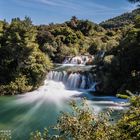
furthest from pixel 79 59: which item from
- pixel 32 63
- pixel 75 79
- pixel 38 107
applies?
pixel 38 107

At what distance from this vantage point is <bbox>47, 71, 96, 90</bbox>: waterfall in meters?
46.6

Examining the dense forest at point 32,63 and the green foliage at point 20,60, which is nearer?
the dense forest at point 32,63

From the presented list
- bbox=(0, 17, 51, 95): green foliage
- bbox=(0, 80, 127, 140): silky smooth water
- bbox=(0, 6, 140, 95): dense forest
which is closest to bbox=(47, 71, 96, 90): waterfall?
bbox=(0, 80, 127, 140): silky smooth water

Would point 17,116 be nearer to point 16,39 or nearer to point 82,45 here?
point 16,39

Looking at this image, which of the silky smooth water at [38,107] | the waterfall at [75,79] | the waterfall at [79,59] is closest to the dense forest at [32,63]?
the silky smooth water at [38,107]

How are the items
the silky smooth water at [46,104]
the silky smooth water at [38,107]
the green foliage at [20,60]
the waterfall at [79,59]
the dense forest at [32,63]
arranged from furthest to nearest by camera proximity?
the waterfall at [79,59]
the green foliage at [20,60]
the dense forest at [32,63]
the silky smooth water at [46,104]
the silky smooth water at [38,107]

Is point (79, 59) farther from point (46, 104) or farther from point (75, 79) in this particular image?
point (46, 104)

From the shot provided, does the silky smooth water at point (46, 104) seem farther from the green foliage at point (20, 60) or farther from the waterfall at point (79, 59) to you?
the waterfall at point (79, 59)

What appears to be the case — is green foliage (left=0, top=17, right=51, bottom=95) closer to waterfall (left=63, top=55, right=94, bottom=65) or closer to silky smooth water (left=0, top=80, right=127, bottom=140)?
silky smooth water (left=0, top=80, right=127, bottom=140)

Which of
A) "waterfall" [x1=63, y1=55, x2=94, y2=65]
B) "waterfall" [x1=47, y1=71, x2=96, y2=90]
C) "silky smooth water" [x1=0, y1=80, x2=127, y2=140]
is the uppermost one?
"waterfall" [x1=63, y1=55, x2=94, y2=65]

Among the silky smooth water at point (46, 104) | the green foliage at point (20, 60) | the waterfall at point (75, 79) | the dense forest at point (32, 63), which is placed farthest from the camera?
the waterfall at point (75, 79)

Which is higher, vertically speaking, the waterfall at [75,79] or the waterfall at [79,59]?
the waterfall at [79,59]

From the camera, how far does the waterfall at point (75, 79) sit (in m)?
46.6

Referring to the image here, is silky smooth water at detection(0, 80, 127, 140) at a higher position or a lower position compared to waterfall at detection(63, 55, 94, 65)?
lower
